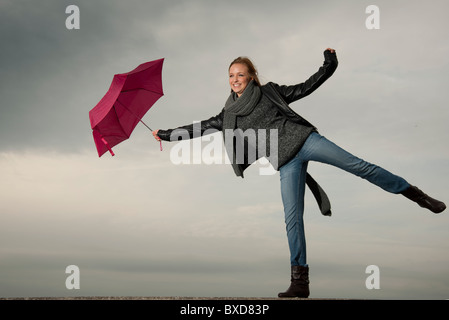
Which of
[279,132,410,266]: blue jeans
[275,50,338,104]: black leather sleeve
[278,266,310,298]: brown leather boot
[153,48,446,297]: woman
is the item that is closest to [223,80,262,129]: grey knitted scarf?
[153,48,446,297]: woman

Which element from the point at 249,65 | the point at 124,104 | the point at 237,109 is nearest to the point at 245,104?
the point at 237,109

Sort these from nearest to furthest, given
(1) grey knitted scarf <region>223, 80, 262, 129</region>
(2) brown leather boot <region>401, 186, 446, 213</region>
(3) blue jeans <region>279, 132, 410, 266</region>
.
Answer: (3) blue jeans <region>279, 132, 410, 266</region> < (2) brown leather boot <region>401, 186, 446, 213</region> < (1) grey knitted scarf <region>223, 80, 262, 129</region>

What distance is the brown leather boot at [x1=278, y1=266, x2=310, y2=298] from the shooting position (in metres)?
5.59

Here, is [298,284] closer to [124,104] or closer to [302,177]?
[302,177]

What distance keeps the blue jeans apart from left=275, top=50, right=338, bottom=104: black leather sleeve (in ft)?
1.85

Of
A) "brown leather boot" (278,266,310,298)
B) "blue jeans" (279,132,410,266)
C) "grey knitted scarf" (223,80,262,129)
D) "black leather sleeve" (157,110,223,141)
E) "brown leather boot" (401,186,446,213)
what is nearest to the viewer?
"brown leather boot" (278,266,310,298)

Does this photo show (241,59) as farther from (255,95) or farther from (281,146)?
(281,146)

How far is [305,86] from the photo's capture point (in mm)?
5949

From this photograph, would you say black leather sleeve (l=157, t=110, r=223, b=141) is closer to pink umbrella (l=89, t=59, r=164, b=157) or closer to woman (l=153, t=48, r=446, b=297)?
woman (l=153, t=48, r=446, b=297)

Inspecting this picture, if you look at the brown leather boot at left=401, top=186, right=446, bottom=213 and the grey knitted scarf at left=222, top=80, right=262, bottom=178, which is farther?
the grey knitted scarf at left=222, top=80, right=262, bottom=178

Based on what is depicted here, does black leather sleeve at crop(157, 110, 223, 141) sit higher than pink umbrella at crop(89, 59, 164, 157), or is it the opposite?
pink umbrella at crop(89, 59, 164, 157)
